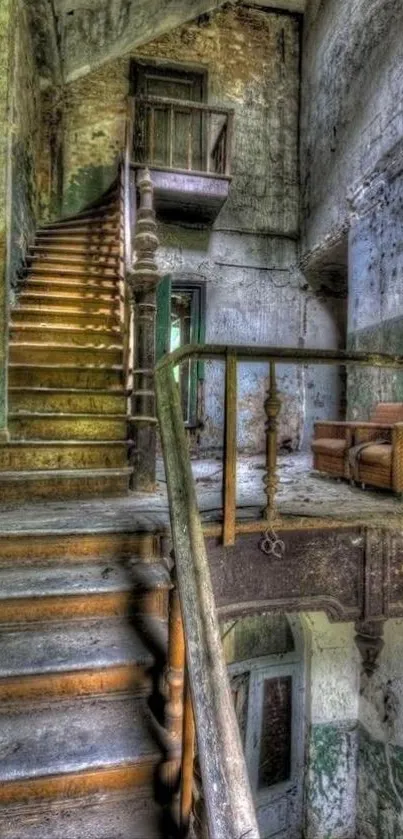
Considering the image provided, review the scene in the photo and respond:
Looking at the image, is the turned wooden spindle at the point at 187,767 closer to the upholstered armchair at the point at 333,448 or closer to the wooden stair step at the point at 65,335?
the upholstered armchair at the point at 333,448

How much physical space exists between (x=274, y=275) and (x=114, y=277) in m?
2.91

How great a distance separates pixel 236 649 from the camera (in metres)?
4.73

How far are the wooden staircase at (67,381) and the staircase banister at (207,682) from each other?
1598 millimetres

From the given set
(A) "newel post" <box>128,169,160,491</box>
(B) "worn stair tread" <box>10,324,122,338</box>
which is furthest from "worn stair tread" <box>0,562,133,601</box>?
(B) "worn stair tread" <box>10,324,122,338</box>

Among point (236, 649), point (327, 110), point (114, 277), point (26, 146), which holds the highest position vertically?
point (327, 110)

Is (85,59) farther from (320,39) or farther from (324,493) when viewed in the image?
(324,493)

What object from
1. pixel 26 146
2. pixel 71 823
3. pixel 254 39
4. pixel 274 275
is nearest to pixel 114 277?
pixel 26 146

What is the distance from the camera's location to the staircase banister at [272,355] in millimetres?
2064

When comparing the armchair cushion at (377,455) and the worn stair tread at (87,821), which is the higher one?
the armchair cushion at (377,455)

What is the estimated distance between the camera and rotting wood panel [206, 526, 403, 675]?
234cm

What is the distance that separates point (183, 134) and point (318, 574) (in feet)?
21.5

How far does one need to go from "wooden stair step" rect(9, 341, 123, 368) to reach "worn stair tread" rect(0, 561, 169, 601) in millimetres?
1919

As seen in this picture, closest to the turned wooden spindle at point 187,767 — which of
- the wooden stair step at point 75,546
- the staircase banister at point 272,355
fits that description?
the wooden stair step at point 75,546

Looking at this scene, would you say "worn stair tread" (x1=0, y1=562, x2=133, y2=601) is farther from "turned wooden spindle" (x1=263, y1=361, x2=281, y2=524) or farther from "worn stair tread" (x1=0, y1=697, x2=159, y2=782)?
"turned wooden spindle" (x1=263, y1=361, x2=281, y2=524)
